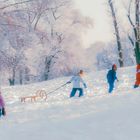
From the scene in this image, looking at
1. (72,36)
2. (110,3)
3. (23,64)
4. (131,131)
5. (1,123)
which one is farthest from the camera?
(72,36)

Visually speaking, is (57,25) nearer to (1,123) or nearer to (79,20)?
(79,20)

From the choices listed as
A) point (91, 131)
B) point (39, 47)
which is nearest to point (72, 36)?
point (39, 47)

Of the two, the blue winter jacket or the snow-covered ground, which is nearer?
the snow-covered ground

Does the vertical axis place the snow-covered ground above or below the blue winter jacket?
below

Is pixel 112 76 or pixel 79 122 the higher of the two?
pixel 112 76

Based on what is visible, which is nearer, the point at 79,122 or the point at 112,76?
the point at 79,122

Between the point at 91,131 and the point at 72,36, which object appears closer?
the point at 91,131

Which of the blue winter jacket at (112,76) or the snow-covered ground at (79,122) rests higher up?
the blue winter jacket at (112,76)

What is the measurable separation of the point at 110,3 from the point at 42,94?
18.0 m

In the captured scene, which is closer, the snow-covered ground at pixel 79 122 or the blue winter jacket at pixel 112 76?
the snow-covered ground at pixel 79 122

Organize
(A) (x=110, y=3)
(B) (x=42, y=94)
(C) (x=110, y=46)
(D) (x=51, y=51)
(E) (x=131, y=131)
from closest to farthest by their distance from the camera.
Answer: (E) (x=131, y=131) → (B) (x=42, y=94) → (A) (x=110, y=3) → (D) (x=51, y=51) → (C) (x=110, y=46)

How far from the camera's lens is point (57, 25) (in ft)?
171

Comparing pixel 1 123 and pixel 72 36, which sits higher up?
pixel 72 36

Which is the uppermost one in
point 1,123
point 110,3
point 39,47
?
point 110,3
